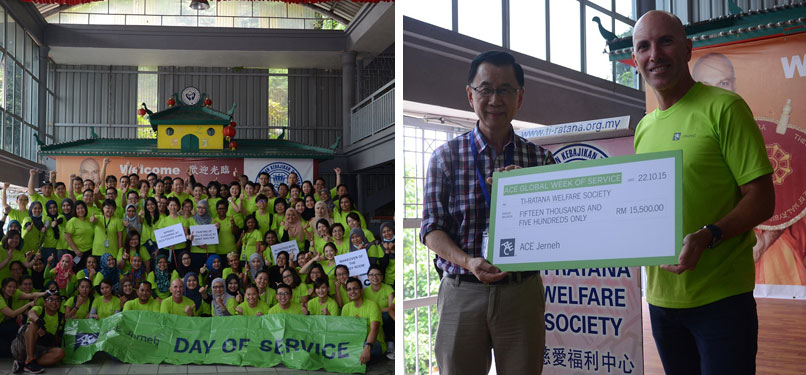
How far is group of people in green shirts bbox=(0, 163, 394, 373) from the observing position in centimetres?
649

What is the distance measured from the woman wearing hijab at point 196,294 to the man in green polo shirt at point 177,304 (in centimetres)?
14

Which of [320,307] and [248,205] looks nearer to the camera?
[320,307]

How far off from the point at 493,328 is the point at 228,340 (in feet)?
16.8

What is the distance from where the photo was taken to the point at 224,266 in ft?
24.8

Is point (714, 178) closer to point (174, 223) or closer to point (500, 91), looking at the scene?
point (500, 91)

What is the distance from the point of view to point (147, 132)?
1772 centimetres

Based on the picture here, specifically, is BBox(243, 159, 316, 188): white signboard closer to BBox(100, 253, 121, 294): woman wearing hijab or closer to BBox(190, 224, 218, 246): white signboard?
BBox(190, 224, 218, 246): white signboard

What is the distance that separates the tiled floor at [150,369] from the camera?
596 centimetres

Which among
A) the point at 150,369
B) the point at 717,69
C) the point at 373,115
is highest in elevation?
the point at 373,115

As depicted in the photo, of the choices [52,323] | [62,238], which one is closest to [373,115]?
[62,238]

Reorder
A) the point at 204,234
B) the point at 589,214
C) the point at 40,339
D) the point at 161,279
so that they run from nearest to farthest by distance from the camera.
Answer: the point at 589,214 → the point at 40,339 → the point at 161,279 → the point at 204,234

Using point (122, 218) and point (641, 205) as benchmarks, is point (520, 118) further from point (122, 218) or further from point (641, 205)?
point (641, 205)

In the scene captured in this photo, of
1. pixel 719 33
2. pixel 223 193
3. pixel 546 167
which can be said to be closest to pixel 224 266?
pixel 223 193

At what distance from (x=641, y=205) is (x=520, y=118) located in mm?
9563
